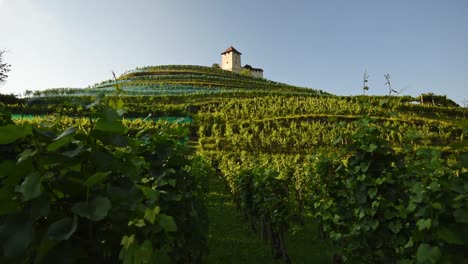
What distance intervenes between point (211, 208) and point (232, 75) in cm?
6732

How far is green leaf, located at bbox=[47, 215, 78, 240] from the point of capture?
4.76 feet

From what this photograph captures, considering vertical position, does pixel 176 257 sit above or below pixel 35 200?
below

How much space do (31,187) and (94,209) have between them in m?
0.25

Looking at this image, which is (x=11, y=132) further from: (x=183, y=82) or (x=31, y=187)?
(x=183, y=82)

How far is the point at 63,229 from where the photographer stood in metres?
1.51

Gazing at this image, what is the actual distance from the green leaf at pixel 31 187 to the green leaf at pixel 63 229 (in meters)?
0.14

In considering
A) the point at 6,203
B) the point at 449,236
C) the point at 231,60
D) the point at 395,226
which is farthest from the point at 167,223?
the point at 231,60

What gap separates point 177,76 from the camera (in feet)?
241

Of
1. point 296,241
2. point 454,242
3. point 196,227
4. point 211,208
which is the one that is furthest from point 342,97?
point 454,242

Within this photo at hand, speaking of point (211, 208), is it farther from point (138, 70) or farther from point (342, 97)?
point (138, 70)

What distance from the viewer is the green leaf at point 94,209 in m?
1.48

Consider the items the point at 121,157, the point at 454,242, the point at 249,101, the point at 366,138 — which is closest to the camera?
the point at 121,157

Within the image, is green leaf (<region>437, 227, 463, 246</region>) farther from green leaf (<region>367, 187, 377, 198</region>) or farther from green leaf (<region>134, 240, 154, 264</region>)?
green leaf (<region>367, 187, 377, 198</region>)

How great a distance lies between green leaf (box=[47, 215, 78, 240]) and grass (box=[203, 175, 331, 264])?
22.0ft
